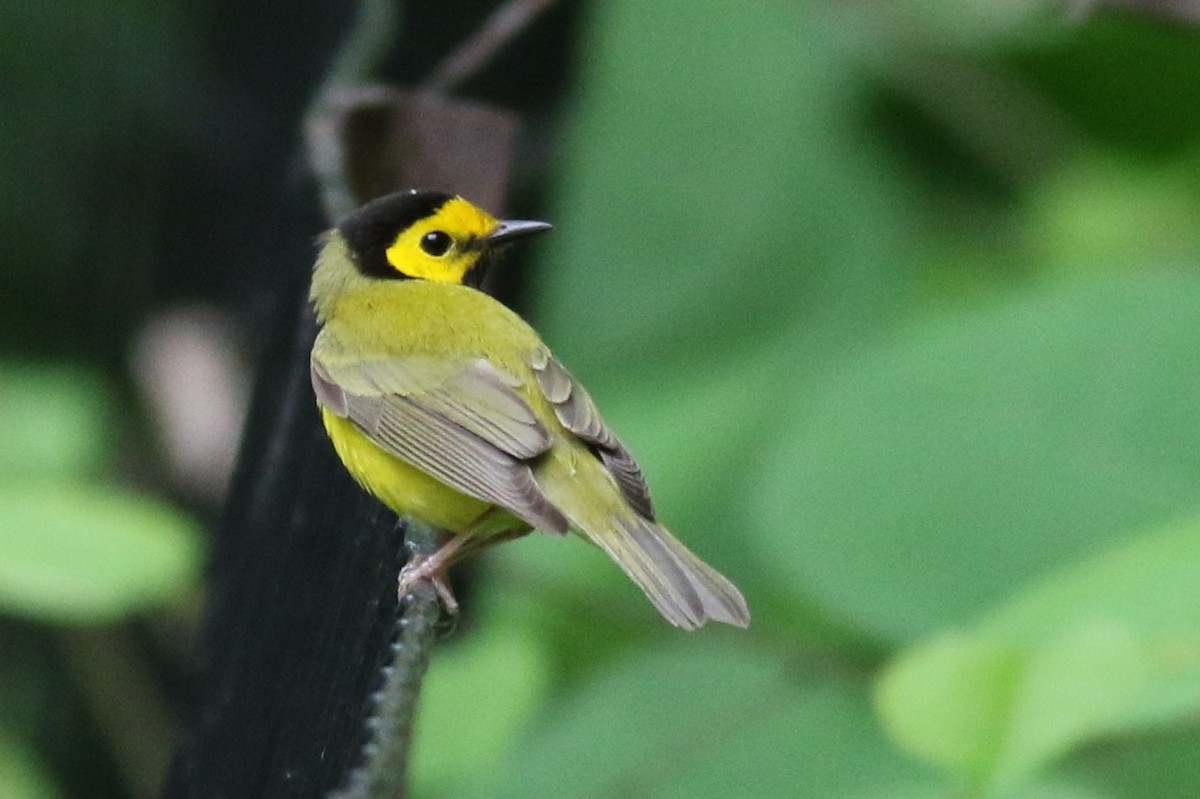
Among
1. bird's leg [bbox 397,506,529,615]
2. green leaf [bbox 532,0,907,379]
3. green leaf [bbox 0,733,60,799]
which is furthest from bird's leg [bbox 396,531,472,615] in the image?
green leaf [bbox 532,0,907,379]

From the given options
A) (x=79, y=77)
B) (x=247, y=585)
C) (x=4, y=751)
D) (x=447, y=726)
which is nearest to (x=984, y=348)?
(x=447, y=726)

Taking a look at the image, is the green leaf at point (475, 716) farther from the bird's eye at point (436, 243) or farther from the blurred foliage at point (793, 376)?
the bird's eye at point (436, 243)

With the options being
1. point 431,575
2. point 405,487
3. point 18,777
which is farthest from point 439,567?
point 18,777

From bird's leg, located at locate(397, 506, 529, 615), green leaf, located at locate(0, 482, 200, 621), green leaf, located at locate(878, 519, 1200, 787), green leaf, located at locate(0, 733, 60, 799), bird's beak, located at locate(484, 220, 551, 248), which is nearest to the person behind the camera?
green leaf, located at locate(878, 519, 1200, 787)

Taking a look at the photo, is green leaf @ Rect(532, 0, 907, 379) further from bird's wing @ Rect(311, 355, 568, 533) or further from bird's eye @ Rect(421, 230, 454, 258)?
bird's wing @ Rect(311, 355, 568, 533)

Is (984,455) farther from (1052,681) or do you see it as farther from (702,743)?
(1052,681)
